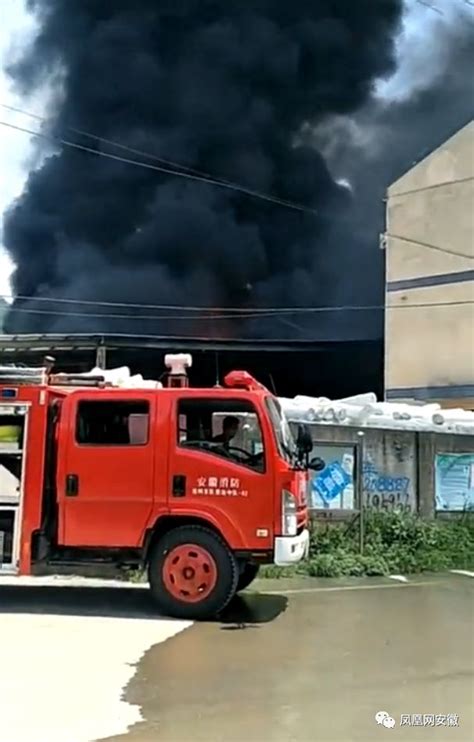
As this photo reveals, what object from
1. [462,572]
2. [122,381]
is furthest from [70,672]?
[462,572]

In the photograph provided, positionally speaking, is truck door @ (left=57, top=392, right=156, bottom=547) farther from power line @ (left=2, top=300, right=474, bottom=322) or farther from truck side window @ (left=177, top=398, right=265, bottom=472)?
power line @ (left=2, top=300, right=474, bottom=322)

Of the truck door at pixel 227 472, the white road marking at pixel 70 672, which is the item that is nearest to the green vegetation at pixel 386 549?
the truck door at pixel 227 472

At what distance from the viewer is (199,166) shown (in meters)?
39.8

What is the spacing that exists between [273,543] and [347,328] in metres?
28.2

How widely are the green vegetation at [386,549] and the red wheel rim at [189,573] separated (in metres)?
2.78

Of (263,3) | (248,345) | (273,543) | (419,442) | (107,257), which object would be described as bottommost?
(273,543)

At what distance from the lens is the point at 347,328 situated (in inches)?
1403

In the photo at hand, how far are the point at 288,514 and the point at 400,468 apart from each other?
18.7ft

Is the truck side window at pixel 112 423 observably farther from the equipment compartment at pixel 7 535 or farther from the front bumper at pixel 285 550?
the front bumper at pixel 285 550

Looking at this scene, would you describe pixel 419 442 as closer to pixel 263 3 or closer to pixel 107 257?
pixel 107 257

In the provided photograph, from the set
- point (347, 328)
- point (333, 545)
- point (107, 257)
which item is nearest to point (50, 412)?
point (333, 545)

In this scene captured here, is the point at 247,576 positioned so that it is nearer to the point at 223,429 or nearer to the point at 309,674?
the point at 223,429

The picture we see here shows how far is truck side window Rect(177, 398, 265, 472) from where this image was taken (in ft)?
26.4

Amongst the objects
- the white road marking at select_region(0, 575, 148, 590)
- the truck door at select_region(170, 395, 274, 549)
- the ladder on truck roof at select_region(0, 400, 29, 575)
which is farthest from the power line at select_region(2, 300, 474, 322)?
the truck door at select_region(170, 395, 274, 549)
